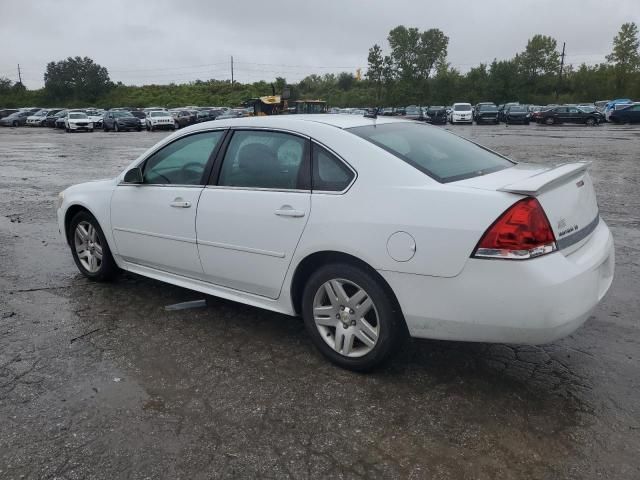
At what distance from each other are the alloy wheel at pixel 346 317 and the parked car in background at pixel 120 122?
132 ft

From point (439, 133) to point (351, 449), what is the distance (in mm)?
2460

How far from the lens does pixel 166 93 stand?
3570 inches

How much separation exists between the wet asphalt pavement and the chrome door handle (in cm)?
95

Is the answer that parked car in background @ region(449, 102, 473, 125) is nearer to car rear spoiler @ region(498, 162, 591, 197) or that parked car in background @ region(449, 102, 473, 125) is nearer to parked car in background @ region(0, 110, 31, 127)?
parked car in background @ region(0, 110, 31, 127)

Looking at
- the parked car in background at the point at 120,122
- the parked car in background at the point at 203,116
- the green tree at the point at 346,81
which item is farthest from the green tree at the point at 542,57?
the parked car in background at the point at 120,122

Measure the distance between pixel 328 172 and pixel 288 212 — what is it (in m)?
0.35

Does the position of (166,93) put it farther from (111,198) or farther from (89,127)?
(111,198)

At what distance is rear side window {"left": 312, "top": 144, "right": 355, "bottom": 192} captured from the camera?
132 inches

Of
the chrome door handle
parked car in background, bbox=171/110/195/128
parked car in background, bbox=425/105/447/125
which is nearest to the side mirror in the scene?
the chrome door handle

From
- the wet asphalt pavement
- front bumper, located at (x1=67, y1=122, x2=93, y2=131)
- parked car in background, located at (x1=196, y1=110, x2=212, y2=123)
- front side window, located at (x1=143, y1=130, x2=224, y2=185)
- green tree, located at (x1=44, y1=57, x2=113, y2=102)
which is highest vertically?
green tree, located at (x1=44, y1=57, x2=113, y2=102)

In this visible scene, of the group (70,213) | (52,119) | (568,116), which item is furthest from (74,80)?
(70,213)

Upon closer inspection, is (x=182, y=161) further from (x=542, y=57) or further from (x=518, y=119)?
(x=542, y=57)

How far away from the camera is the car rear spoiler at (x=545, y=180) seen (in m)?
2.85

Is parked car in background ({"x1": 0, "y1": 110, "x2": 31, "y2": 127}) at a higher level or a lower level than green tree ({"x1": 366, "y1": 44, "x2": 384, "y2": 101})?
lower
